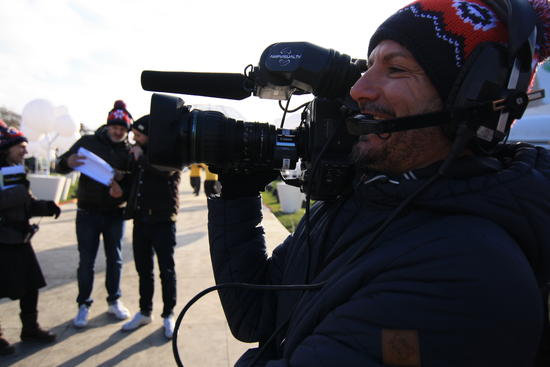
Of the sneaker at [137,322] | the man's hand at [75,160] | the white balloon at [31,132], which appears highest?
the white balloon at [31,132]

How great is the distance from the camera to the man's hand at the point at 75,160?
135 inches

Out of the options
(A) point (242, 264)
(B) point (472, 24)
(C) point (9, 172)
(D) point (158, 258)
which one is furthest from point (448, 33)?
(C) point (9, 172)

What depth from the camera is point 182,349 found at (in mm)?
3133

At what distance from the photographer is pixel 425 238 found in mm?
787

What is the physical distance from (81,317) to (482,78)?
3.77 meters

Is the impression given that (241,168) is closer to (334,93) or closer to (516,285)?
(334,93)

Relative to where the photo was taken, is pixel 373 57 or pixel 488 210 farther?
pixel 373 57

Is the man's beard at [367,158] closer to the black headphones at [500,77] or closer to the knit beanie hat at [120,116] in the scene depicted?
the black headphones at [500,77]

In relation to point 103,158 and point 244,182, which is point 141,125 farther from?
point 244,182

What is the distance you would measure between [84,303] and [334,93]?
11.2ft

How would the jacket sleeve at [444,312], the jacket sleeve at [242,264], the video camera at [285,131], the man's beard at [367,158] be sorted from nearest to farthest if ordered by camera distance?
the jacket sleeve at [444,312]
the man's beard at [367,158]
the video camera at [285,131]
the jacket sleeve at [242,264]

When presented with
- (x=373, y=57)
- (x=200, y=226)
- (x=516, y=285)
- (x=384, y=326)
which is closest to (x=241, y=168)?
(x=373, y=57)

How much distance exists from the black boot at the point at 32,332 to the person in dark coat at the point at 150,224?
62 centimetres

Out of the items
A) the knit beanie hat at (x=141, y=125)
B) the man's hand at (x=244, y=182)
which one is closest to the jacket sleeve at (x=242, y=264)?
the man's hand at (x=244, y=182)
